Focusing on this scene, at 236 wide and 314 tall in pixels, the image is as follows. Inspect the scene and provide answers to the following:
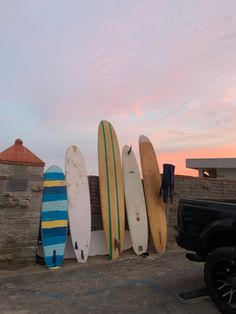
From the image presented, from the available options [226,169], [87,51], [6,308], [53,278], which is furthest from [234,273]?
[226,169]

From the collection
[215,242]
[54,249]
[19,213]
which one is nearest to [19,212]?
[19,213]

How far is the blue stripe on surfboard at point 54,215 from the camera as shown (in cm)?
610

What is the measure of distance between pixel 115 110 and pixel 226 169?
9019 millimetres

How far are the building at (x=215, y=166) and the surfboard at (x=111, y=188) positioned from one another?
33.0 ft

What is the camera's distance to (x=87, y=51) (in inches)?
318

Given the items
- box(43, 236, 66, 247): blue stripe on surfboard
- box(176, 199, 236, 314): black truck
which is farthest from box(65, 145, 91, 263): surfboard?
box(176, 199, 236, 314): black truck

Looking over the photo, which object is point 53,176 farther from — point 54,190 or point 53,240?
point 53,240

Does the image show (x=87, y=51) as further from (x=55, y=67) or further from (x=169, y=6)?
(x=169, y=6)

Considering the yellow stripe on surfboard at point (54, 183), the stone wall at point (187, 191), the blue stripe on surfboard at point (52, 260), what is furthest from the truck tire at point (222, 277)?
the stone wall at point (187, 191)

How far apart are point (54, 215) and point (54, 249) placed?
25.2 inches

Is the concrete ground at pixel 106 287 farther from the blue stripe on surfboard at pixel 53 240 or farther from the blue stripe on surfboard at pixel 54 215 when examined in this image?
the blue stripe on surfboard at pixel 54 215

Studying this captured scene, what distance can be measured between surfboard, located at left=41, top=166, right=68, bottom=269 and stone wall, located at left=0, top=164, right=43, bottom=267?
0.50ft

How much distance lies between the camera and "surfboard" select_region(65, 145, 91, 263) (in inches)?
253

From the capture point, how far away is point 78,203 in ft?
21.7
